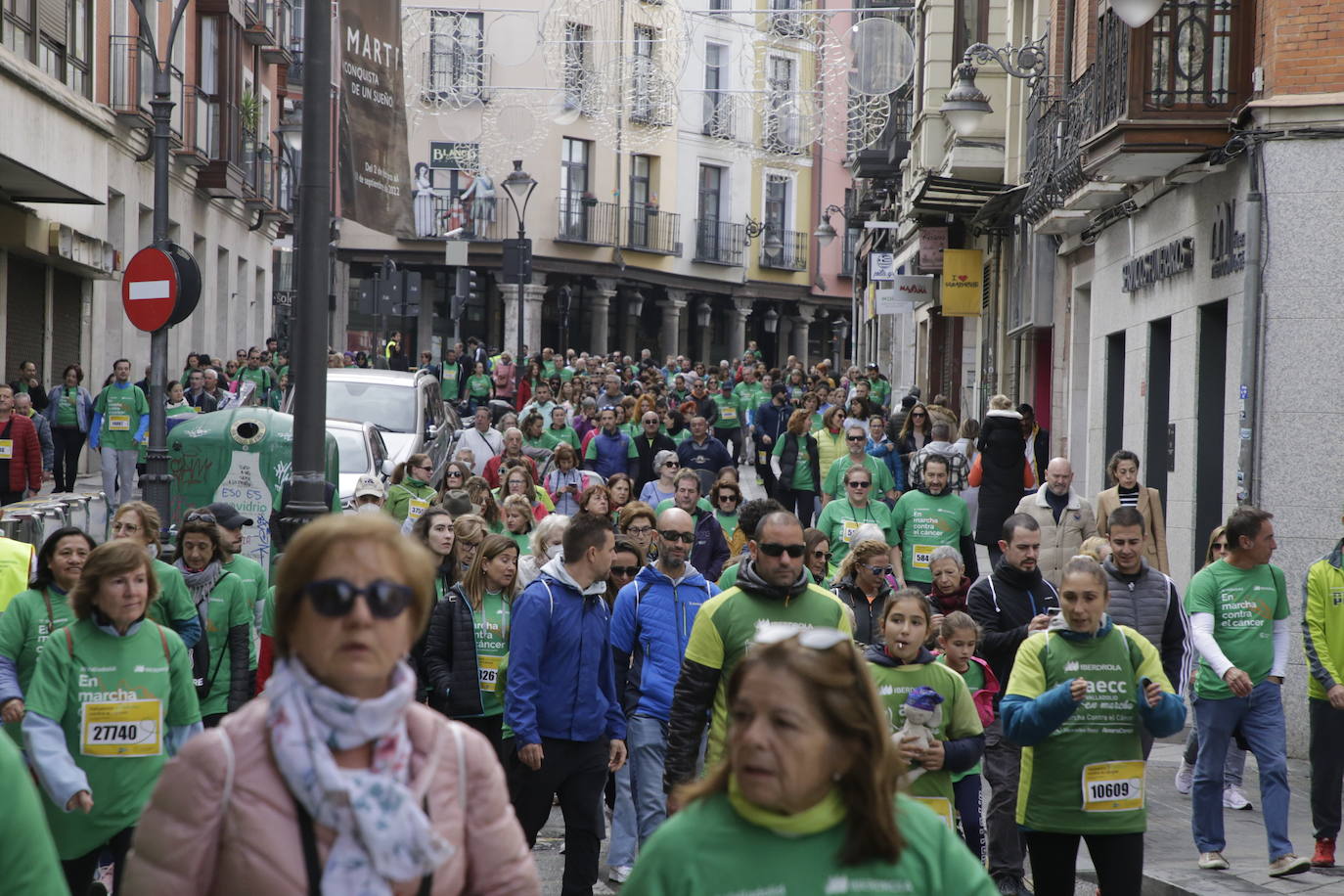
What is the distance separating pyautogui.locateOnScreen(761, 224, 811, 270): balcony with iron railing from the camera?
206 ft

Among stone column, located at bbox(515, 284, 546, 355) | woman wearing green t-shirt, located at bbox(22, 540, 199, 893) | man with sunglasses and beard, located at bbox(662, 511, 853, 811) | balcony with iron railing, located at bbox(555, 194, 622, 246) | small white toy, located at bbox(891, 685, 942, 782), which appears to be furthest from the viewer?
balcony with iron railing, located at bbox(555, 194, 622, 246)

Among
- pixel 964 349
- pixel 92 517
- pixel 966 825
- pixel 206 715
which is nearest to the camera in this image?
pixel 966 825

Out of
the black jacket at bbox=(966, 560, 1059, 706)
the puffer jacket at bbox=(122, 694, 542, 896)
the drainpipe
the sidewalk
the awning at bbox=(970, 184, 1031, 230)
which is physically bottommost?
the sidewalk

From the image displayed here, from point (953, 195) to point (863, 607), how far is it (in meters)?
17.3

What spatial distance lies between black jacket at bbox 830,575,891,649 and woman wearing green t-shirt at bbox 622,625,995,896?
6170mm

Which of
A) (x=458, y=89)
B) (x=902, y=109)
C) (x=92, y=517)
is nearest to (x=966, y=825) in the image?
(x=92, y=517)

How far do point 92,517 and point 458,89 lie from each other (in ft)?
33.3

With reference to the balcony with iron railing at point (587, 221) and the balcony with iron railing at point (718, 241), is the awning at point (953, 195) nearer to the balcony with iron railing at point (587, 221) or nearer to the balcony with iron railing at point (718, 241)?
the balcony with iron railing at point (587, 221)

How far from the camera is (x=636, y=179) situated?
5778 cm

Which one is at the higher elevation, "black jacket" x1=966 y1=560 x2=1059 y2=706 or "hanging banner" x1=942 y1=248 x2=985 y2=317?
"hanging banner" x1=942 y1=248 x2=985 y2=317

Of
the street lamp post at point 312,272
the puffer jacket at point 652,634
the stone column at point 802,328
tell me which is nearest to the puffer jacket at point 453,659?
the puffer jacket at point 652,634

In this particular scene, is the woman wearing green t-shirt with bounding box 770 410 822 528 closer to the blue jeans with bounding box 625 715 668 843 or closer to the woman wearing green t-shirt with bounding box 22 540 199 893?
the blue jeans with bounding box 625 715 668 843

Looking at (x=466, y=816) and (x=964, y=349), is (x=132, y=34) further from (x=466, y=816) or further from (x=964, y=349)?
(x=466, y=816)

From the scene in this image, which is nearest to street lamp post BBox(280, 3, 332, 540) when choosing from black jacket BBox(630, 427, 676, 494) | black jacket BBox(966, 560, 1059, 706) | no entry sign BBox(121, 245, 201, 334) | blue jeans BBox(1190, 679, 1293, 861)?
black jacket BBox(966, 560, 1059, 706)
